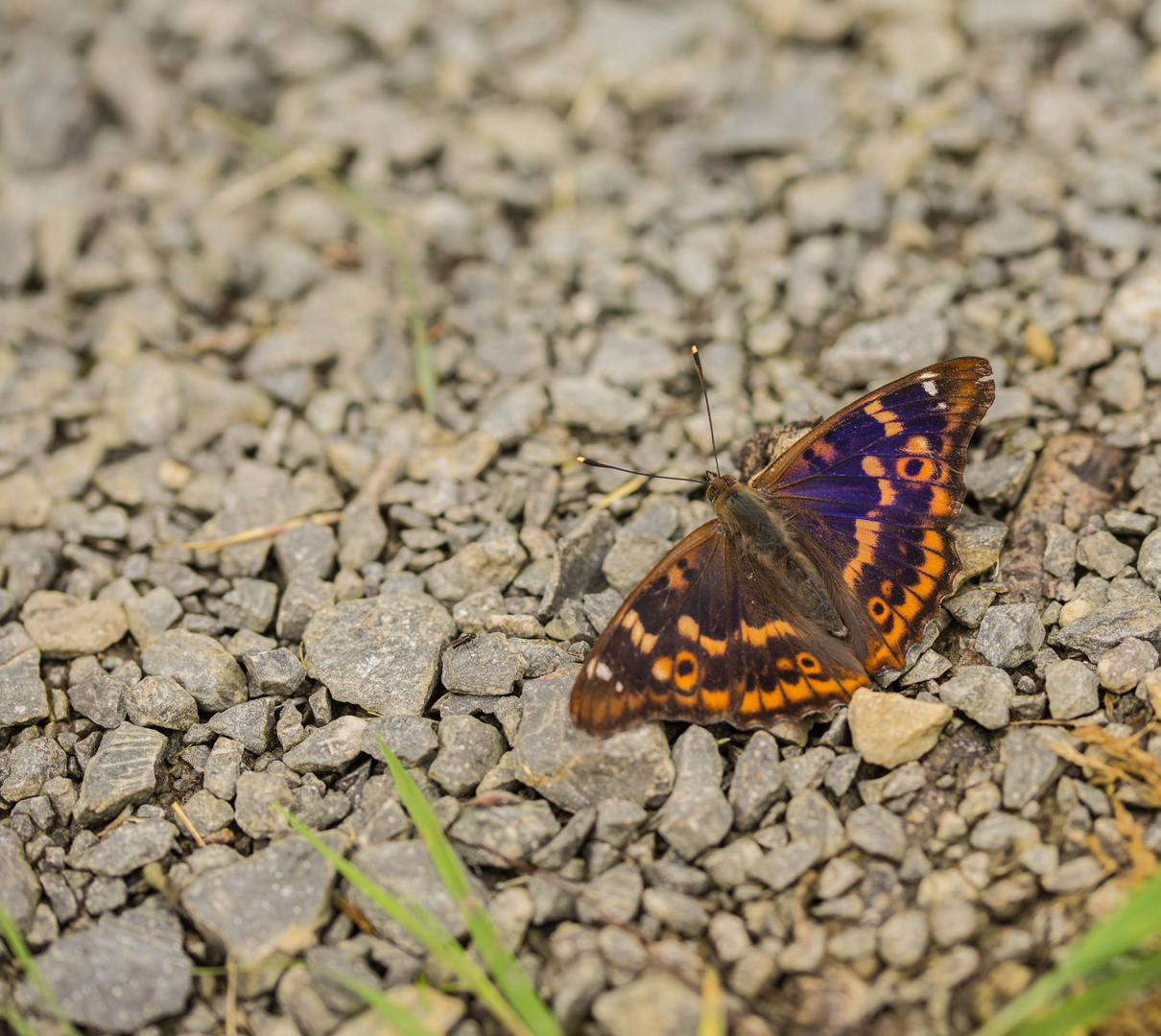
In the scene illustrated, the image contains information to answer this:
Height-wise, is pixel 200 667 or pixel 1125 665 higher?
pixel 1125 665

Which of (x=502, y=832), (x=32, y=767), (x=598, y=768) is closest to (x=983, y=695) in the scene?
(x=598, y=768)

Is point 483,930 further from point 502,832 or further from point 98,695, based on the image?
point 98,695

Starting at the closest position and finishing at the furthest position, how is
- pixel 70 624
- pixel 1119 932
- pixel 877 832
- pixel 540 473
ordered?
pixel 1119 932 < pixel 877 832 < pixel 70 624 < pixel 540 473

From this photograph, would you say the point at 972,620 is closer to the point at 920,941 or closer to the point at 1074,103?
the point at 920,941

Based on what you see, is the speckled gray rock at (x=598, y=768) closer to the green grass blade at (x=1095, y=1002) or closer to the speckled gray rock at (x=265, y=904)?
the speckled gray rock at (x=265, y=904)

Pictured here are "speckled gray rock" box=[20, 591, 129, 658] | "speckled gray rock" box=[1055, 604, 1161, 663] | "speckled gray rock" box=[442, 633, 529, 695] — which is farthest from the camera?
"speckled gray rock" box=[20, 591, 129, 658]

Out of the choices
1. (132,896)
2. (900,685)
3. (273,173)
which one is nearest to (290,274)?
(273,173)

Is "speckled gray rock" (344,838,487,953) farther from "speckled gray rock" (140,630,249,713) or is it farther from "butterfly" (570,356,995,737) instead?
"speckled gray rock" (140,630,249,713)

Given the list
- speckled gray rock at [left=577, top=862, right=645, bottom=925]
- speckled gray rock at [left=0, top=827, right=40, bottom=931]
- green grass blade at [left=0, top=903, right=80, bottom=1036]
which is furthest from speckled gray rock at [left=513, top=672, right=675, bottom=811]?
speckled gray rock at [left=0, top=827, right=40, bottom=931]
